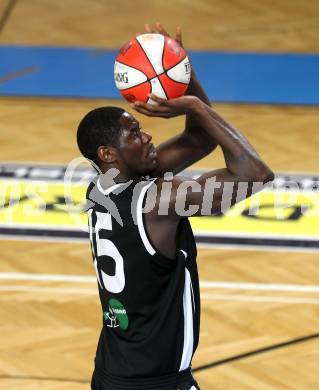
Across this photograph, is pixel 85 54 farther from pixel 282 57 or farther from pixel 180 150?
pixel 180 150

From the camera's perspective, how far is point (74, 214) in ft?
25.6

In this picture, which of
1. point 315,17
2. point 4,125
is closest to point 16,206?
point 4,125

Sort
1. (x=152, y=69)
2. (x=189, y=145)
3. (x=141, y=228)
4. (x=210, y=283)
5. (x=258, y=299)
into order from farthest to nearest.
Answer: (x=210, y=283), (x=258, y=299), (x=189, y=145), (x=152, y=69), (x=141, y=228)

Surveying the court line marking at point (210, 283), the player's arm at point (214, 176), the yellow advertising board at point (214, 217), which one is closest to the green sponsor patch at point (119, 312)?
the player's arm at point (214, 176)

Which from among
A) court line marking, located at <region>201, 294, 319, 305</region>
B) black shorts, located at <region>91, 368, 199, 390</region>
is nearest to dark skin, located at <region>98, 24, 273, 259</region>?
black shorts, located at <region>91, 368, 199, 390</region>

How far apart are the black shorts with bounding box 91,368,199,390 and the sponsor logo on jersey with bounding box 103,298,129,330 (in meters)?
0.22

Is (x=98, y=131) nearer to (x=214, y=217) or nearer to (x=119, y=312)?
(x=119, y=312)

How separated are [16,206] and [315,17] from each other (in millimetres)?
5107

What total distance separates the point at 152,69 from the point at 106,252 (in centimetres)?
78

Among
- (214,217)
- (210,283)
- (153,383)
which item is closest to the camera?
(153,383)

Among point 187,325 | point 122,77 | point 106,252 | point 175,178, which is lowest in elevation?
point 187,325

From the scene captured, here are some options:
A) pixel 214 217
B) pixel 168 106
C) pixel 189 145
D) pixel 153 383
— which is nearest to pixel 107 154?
pixel 168 106

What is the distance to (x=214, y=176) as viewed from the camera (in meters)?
4.13

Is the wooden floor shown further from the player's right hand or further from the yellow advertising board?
the player's right hand
